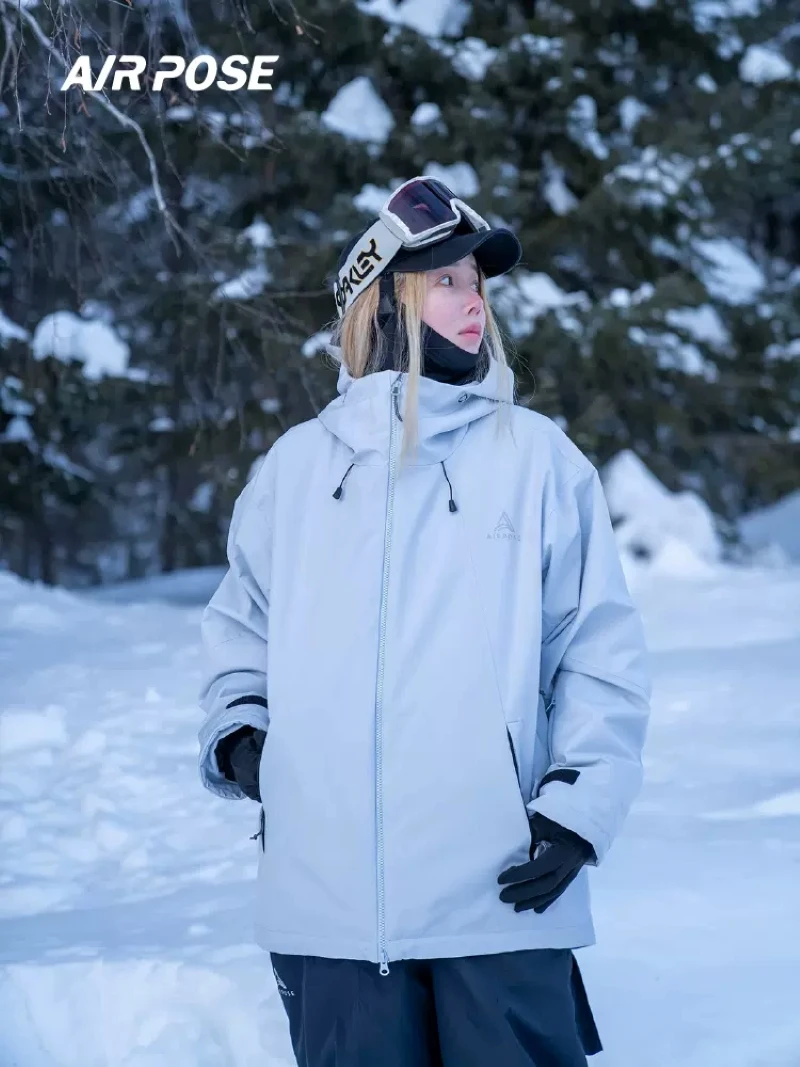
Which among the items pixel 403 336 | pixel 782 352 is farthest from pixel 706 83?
pixel 403 336

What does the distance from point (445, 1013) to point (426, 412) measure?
96 centimetres

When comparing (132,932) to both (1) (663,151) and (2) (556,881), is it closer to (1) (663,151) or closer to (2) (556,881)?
(2) (556,881)

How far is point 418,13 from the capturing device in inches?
374

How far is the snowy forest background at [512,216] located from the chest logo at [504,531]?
6.23 m

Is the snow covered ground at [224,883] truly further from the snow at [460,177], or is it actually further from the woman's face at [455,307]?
the snow at [460,177]

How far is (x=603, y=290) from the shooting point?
36.6ft

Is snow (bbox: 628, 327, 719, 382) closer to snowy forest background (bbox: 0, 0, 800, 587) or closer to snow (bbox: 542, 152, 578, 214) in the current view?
snowy forest background (bbox: 0, 0, 800, 587)

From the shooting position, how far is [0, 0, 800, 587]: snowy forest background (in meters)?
9.31

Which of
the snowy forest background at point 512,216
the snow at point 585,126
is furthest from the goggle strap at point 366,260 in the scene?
the snow at point 585,126

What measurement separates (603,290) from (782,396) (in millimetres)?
1935

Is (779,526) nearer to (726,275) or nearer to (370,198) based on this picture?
(726,275)

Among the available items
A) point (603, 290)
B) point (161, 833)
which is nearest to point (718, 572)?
point (603, 290)

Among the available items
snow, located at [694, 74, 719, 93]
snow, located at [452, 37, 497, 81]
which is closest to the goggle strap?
snow, located at [452, 37, 497, 81]

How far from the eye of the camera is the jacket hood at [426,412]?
1995 mm
